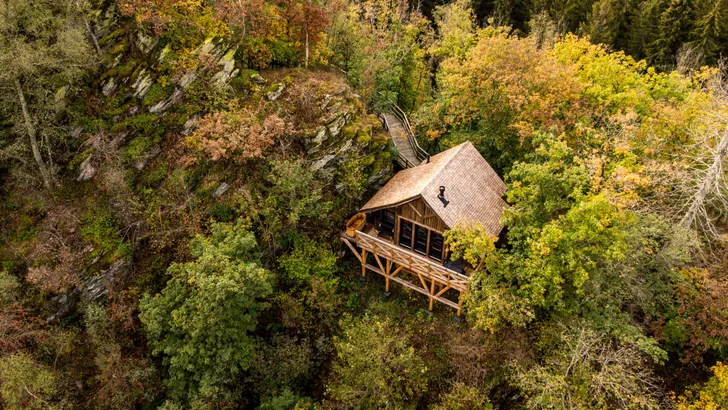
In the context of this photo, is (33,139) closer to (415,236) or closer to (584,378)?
(415,236)

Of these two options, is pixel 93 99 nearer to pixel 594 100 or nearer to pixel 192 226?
pixel 192 226

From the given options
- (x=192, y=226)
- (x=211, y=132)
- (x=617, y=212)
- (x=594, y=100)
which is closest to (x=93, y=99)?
(x=211, y=132)

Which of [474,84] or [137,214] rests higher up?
[474,84]

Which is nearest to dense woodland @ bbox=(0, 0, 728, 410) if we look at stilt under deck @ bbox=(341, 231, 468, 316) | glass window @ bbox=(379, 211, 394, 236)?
stilt under deck @ bbox=(341, 231, 468, 316)

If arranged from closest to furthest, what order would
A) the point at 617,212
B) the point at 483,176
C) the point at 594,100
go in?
the point at 617,212 < the point at 483,176 < the point at 594,100

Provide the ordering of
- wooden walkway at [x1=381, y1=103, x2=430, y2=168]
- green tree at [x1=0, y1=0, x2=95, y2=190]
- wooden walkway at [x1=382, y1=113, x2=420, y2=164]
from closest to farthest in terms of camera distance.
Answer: green tree at [x1=0, y1=0, x2=95, y2=190] < wooden walkway at [x1=381, y1=103, x2=430, y2=168] < wooden walkway at [x1=382, y1=113, x2=420, y2=164]

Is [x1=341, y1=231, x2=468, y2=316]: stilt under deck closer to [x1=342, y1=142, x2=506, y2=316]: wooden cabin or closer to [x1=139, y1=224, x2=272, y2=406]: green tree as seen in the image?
[x1=342, y1=142, x2=506, y2=316]: wooden cabin
